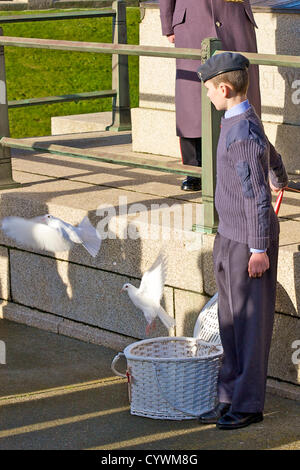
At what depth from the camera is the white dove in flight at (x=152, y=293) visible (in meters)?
5.54

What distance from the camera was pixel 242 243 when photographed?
462 cm

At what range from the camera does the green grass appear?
1473cm

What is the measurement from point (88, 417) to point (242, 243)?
1070 mm

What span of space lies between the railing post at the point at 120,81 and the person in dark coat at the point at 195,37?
2.56 m

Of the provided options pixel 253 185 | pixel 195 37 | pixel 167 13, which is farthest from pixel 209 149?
pixel 167 13

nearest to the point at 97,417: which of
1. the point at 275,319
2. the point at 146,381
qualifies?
the point at 146,381

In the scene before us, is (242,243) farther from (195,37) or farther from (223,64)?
(195,37)

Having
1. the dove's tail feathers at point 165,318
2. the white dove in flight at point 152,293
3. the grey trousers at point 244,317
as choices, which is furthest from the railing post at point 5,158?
the grey trousers at point 244,317

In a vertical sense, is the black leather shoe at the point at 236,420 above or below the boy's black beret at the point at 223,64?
below

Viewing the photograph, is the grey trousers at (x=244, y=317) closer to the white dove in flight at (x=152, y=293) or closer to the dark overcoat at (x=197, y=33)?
the white dove in flight at (x=152, y=293)

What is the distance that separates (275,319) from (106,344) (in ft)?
3.99

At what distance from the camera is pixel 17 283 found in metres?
6.61

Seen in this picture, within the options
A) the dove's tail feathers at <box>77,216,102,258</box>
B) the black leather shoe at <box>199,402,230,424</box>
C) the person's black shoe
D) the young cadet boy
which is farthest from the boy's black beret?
the person's black shoe

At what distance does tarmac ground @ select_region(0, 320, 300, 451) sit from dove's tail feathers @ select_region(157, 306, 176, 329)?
0.36 m
